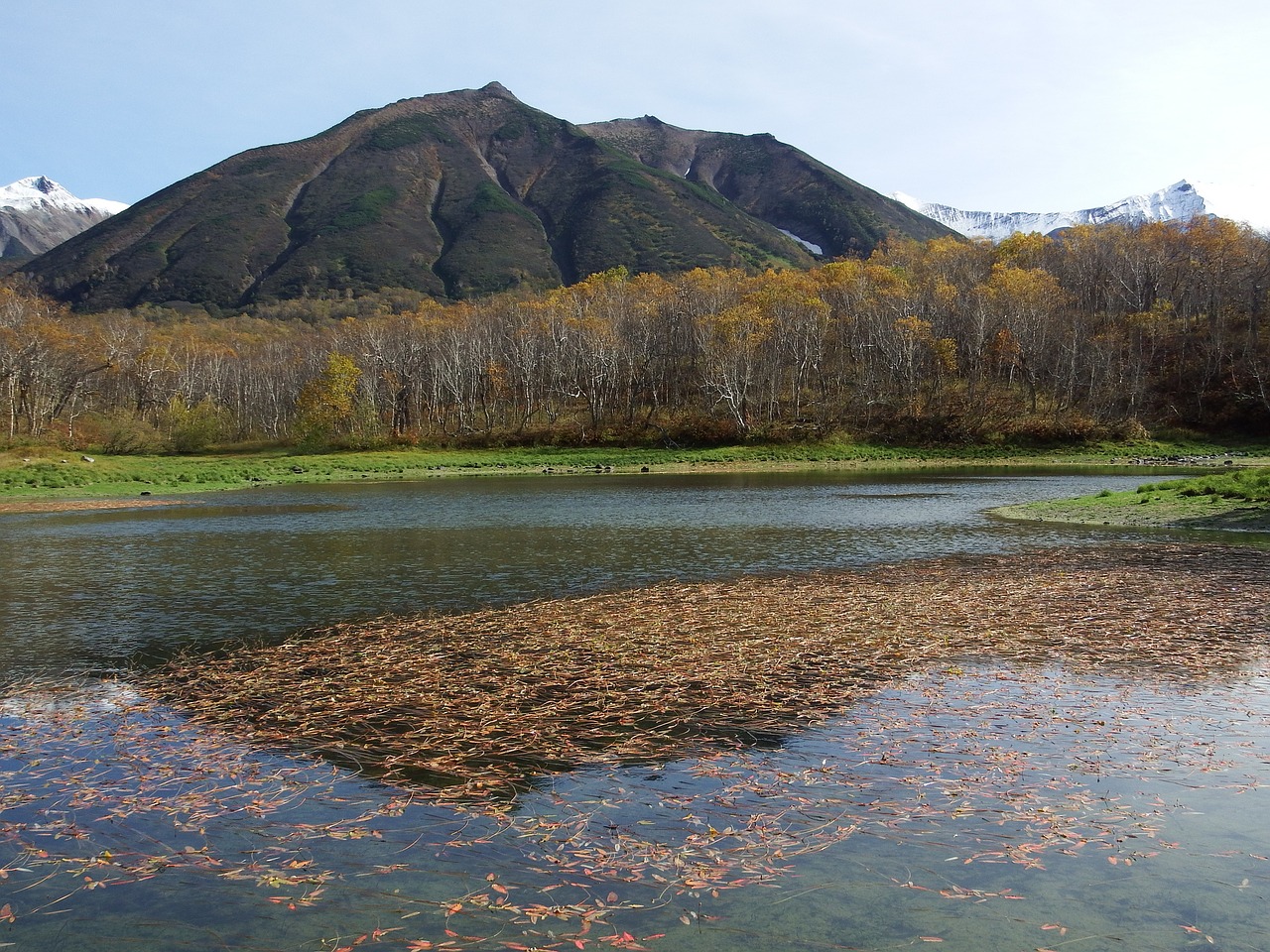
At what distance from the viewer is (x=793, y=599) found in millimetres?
19297

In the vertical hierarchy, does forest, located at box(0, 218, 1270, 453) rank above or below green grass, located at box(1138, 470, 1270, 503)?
above

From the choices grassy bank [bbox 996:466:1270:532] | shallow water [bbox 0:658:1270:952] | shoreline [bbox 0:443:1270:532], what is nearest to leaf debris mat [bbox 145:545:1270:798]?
shallow water [bbox 0:658:1270:952]

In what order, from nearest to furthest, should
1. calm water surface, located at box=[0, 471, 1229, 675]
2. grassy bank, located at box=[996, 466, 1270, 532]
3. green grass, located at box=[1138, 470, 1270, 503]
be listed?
calm water surface, located at box=[0, 471, 1229, 675], grassy bank, located at box=[996, 466, 1270, 532], green grass, located at box=[1138, 470, 1270, 503]

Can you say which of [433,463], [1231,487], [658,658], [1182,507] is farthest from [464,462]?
[658,658]

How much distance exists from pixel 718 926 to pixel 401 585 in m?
17.6

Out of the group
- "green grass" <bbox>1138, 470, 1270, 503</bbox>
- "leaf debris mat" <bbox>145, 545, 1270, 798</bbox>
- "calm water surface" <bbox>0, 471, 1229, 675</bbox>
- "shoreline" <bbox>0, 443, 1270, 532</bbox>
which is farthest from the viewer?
"shoreline" <bbox>0, 443, 1270, 532</bbox>

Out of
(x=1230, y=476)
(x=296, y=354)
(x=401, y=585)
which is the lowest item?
(x=401, y=585)

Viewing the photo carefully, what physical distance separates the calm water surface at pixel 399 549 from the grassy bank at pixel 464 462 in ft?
45.2

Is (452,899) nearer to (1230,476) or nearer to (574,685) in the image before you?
(574,685)

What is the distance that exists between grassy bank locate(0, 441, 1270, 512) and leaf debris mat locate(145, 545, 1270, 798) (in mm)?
46222

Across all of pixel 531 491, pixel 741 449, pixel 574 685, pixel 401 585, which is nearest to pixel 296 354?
pixel 741 449

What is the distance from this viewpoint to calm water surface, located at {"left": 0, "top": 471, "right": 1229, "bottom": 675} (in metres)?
18.8

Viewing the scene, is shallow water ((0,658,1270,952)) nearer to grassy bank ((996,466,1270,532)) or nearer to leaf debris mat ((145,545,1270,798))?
leaf debris mat ((145,545,1270,798))

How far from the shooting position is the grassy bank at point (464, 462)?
2309 inches
